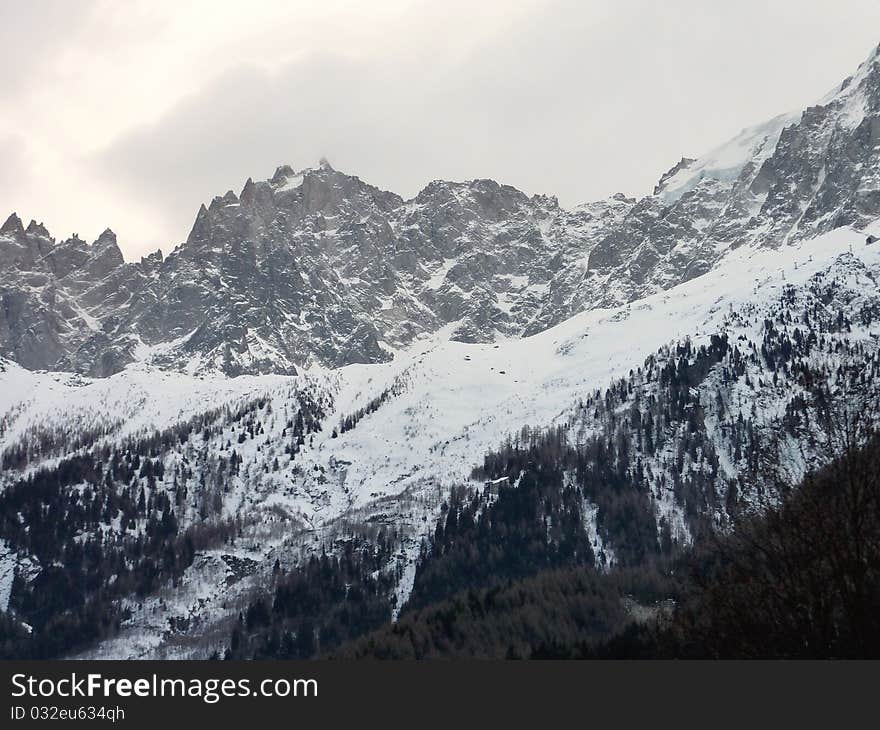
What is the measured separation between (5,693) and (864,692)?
108 ft

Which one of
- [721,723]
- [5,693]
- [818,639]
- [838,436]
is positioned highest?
[838,436]

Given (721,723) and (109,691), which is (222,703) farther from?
(721,723)

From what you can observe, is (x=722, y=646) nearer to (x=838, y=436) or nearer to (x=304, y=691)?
(x=838, y=436)

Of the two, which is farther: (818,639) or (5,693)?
(5,693)

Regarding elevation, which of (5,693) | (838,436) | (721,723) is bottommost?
(721,723)

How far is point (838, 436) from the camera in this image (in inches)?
1582

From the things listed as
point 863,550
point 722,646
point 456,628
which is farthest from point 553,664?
point 456,628

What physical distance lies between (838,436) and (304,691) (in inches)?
904

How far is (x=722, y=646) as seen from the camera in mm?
41719

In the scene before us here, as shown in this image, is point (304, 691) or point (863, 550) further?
point (304, 691)

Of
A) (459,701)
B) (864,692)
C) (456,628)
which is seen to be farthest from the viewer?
(456,628)

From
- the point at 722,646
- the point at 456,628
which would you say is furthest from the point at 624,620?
the point at 722,646

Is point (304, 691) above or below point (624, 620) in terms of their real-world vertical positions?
below

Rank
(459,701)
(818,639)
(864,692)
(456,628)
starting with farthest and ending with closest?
(456,628)
(459,701)
(818,639)
(864,692)
